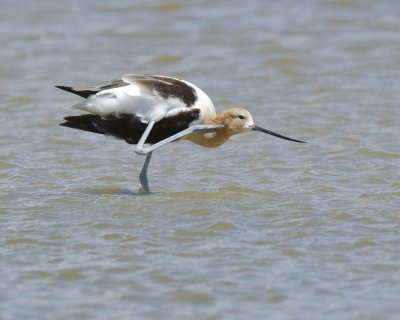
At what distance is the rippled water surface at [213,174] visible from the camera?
520cm

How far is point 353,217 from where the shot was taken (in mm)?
6438

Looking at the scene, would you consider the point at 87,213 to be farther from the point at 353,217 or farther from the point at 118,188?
the point at 353,217

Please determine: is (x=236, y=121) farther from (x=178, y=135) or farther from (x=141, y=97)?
(x=141, y=97)

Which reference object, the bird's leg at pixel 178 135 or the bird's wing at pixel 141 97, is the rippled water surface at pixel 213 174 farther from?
the bird's wing at pixel 141 97

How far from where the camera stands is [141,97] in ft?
22.2

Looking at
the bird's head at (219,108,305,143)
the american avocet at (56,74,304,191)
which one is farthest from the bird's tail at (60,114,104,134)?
the bird's head at (219,108,305,143)

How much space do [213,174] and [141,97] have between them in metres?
1.12

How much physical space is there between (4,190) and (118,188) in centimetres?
80

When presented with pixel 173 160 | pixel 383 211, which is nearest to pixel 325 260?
pixel 383 211

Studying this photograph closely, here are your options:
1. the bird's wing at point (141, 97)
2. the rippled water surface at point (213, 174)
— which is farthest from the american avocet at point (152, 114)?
the rippled water surface at point (213, 174)

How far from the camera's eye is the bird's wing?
676cm

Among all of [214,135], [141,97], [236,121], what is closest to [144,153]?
[141,97]

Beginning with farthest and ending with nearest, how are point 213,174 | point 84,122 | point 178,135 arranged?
point 213,174
point 84,122
point 178,135

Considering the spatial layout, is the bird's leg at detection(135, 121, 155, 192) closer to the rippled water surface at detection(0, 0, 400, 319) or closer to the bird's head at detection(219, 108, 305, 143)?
the rippled water surface at detection(0, 0, 400, 319)
